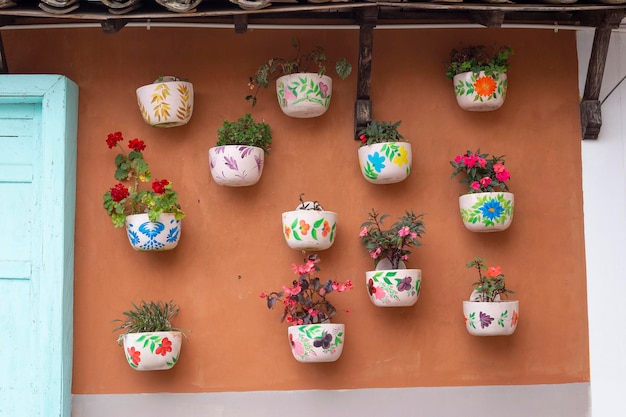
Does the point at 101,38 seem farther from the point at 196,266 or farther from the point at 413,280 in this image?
the point at 413,280

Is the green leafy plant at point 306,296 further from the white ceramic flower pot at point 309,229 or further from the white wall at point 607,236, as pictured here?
the white wall at point 607,236

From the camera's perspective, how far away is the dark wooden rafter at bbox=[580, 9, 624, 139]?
450cm

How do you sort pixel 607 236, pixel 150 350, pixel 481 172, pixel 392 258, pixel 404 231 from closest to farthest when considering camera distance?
1. pixel 150 350
2. pixel 404 231
3. pixel 392 258
4. pixel 481 172
5. pixel 607 236

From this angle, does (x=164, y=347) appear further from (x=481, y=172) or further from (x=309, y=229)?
(x=481, y=172)

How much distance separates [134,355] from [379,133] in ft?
5.54

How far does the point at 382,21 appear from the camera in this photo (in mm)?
4758

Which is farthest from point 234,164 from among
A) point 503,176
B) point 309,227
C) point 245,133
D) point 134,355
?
point 503,176

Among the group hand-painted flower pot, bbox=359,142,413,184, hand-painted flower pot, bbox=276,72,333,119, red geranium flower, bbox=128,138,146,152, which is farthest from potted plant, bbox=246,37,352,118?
red geranium flower, bbox=128,138,146,152

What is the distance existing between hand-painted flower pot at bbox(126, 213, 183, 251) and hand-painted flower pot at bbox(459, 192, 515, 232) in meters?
1.52

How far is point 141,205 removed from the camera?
4.55 metres

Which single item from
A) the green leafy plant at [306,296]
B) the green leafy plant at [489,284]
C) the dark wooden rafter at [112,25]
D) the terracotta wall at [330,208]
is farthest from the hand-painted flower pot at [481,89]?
the dark wooden rafter at [112,25]

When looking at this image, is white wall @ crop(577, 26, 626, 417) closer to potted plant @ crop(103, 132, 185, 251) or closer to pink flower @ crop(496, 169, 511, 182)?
pink flower @ crop(496, 169, 511, 182)

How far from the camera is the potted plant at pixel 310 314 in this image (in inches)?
168

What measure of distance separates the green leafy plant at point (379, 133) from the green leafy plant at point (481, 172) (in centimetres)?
35
